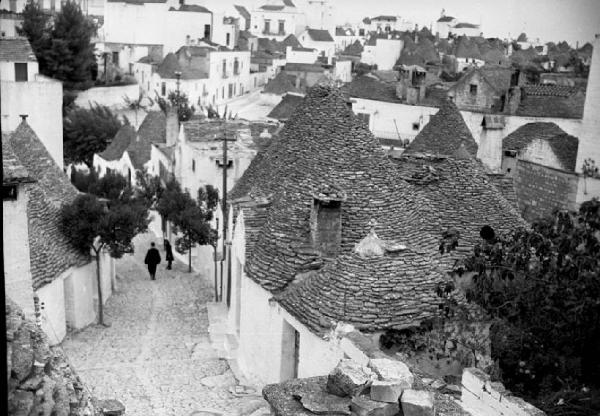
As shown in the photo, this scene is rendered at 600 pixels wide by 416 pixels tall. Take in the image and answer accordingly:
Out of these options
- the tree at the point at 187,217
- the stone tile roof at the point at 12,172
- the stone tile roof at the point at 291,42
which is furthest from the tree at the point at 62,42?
the stone tile roof at the point at 291,42

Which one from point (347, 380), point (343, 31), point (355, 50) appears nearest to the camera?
point (347, 380)

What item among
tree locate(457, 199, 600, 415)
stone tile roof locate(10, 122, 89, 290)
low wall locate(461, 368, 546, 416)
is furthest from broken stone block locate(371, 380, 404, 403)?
stone tile roof locate(10, 122, 89, 290)

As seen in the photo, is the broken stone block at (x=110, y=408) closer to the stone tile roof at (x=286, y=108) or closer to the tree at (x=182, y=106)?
the tree at (x=182, y=106)

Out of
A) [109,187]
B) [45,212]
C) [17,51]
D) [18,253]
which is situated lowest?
[109,187]

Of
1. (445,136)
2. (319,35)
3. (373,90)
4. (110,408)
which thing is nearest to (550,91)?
(373,90)

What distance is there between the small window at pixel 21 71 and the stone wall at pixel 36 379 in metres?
24.6

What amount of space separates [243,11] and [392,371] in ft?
291

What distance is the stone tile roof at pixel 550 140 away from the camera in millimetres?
22266

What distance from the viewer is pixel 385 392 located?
5742 mm

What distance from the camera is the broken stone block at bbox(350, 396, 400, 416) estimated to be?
5.62 meters

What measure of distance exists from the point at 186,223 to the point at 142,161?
1310 centimetres

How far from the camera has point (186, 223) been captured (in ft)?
67.9

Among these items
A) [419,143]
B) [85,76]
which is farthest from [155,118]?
[419,143]

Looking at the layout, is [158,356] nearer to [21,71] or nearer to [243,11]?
[21,71]
